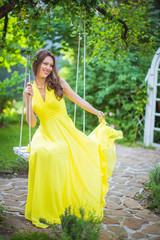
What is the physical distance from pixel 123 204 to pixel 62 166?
1122 millimetres

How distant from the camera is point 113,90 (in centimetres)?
707

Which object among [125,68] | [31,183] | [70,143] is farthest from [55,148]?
[125,68]

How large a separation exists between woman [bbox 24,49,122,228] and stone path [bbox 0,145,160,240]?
0.73ft

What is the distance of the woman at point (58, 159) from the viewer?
89.7 inches

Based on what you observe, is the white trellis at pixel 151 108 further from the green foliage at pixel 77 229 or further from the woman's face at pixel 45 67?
the green foliage at pixel 77 229

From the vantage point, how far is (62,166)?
7.66ft

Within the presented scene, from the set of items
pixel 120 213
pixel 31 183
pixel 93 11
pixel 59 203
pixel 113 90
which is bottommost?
pixel 120 213

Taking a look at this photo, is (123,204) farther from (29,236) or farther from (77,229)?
(29,236)

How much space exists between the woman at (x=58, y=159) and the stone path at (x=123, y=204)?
0.73 feet

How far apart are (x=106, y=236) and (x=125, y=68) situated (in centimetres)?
528

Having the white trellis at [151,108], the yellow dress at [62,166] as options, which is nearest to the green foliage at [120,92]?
the white trellis at [151,108]

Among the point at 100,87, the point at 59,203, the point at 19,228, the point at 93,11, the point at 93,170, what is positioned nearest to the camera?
the point at 19,228

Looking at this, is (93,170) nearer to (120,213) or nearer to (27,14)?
(120,213)

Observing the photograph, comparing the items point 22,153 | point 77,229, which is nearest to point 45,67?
point 22,153
